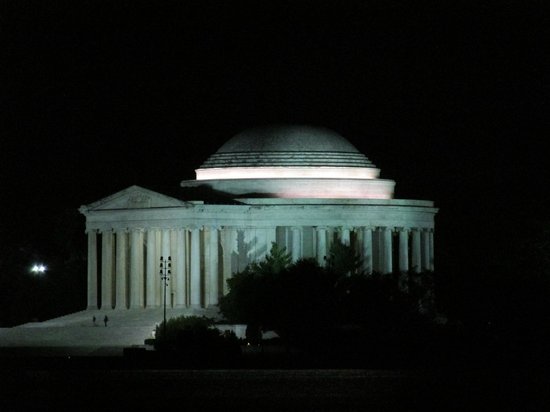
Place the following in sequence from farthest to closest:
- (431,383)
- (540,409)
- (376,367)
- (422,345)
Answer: (422,345), (376,367), (431,383), (540,409)

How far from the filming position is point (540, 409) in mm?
148250

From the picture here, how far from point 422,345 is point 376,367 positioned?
13199mm

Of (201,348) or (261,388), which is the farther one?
(201,348)

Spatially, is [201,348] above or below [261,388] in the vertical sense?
above

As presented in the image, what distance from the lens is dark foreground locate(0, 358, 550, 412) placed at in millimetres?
151375

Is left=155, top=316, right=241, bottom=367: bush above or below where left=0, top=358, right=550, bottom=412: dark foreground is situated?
above

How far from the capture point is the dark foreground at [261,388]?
15138cm

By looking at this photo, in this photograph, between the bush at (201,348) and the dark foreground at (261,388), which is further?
the bush at (201,348)

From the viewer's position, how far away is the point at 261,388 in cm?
16375

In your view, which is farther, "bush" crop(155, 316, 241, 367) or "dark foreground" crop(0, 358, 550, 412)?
"bush" crop(155, 316, 241, 367)

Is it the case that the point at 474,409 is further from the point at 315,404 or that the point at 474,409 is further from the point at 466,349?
the point at 466,349

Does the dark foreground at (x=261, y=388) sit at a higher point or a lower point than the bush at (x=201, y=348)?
lower

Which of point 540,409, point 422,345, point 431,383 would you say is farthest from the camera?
point 422,345

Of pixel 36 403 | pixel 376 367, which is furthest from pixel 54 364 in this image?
pixel 36 403
